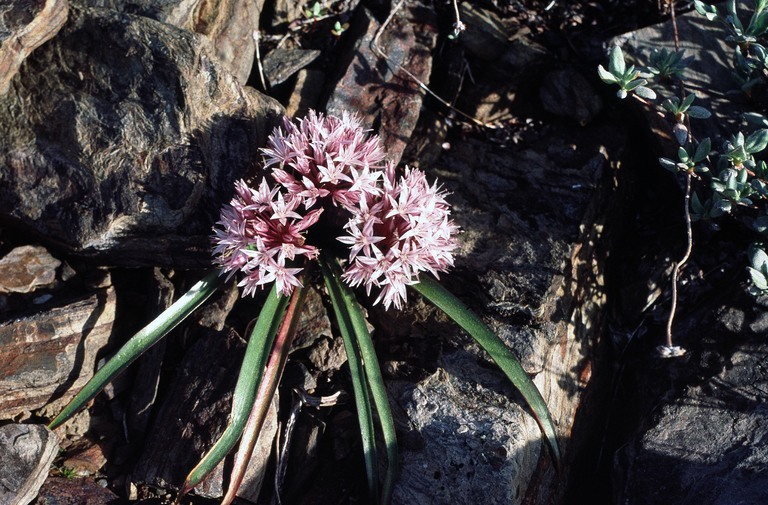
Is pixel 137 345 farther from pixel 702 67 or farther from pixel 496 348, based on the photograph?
pixel 702 67

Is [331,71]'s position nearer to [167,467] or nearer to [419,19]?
[419,19]

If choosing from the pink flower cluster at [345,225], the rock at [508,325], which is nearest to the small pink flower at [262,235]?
the pink flower cluster at [345,225]

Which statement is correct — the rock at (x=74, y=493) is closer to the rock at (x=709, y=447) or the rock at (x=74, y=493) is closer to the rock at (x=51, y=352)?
the rock at (x=51, y=352)

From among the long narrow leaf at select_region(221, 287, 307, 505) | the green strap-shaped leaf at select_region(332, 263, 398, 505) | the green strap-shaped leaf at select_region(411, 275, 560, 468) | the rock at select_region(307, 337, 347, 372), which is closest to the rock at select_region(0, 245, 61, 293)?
the long narrow leaf at select_region(221, 287, 307, 505)

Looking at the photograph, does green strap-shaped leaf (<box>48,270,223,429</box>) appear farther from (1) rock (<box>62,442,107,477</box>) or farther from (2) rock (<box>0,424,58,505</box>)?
(1) rock (<box>62,442,107,477</box>)

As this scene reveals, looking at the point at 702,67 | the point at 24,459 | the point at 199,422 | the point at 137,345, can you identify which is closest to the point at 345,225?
the point at 137,345

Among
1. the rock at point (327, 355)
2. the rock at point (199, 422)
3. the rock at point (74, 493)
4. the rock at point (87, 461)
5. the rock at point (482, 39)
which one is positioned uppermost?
the rock at point (482, 39)

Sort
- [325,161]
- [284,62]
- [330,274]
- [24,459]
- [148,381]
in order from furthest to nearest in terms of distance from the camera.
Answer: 1. [284,62]
2. [148,381]
3. [330,274]
4. [24,459]
5. [325,161]
